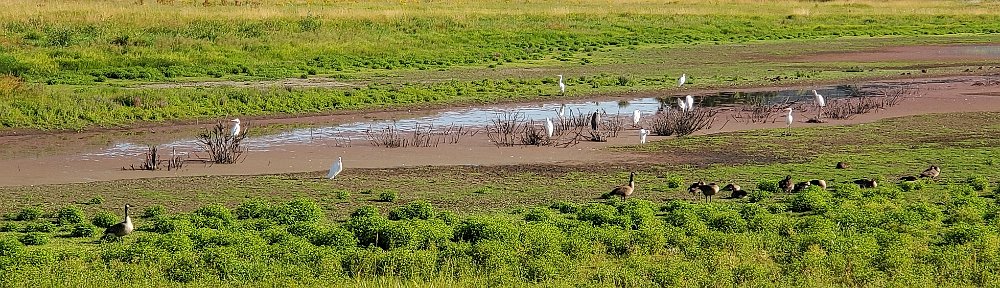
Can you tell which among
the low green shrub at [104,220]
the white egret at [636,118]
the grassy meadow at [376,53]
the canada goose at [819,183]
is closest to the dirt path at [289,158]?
the white egret at [636,118]

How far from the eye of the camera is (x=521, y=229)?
42.8 feet

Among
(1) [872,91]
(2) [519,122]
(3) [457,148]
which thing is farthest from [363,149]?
(1) [872,91]

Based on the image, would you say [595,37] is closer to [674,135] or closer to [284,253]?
[674,135]

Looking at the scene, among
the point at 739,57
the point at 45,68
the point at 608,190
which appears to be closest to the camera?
the point at 608,190

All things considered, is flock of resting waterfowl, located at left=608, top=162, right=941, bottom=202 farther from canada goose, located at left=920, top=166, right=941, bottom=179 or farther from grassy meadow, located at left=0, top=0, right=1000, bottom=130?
grassy meadow, located at left=0, top=0, right=1000, bottom=130

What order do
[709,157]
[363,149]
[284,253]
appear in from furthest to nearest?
1. [363,149]
2. [709,157]
3. [284,253]

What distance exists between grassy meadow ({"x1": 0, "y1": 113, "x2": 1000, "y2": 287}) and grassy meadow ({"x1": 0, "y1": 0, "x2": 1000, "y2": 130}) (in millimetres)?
9402

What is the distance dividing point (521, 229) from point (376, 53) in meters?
26.0

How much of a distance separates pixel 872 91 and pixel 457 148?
1540cm

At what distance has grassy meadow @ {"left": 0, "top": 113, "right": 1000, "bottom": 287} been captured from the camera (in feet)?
37.2

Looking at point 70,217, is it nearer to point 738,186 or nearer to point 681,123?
point 738,186

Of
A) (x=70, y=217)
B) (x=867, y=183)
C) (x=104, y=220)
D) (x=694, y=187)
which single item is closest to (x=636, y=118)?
(x=867, y=183)

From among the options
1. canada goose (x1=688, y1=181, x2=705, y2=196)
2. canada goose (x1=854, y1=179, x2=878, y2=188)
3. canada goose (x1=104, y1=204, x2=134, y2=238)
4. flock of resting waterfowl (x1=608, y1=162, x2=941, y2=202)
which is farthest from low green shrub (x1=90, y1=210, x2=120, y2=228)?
canada goose (x1=854, y1=179, x2=878, y2=188)

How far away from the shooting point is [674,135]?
76.9ft
